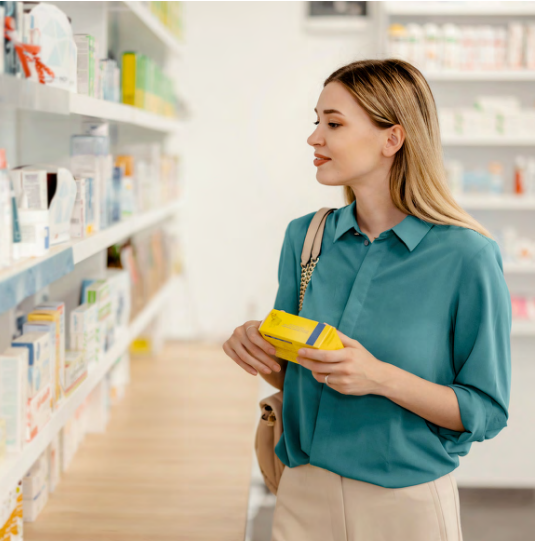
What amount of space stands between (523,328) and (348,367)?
251 cm

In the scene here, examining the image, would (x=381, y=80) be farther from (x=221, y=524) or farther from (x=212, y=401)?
(x=212, y=401)

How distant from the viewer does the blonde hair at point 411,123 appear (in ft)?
4.77

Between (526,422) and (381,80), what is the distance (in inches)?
106

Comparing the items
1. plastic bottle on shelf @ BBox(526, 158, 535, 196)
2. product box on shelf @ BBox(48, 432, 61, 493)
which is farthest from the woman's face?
plastic bottle on shelf @ BBox(526, 158, 535, 196)

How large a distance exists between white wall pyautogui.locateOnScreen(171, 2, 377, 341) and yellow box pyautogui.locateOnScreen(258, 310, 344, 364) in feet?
11.8

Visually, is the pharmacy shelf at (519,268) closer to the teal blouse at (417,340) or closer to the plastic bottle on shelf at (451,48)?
the plastic bottle on shelf at (451,48)

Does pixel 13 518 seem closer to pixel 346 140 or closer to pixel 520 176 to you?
pixel 346 140

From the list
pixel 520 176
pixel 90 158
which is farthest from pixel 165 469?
pixel 520 176

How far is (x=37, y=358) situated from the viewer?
1.62 m

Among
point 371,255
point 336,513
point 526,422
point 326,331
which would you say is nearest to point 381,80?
point 371,255

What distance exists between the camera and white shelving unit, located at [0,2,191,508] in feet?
4.60

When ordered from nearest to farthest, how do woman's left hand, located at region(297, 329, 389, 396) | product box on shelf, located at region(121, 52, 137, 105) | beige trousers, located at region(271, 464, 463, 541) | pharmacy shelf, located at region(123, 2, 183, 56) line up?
1. woman's left hand, located at region(297, 329, 389, 396)
2. beige trousers, located at region(271, 464, 463, 541)
3. pharmacy shelf, located at region(123, 2, 183, 56)
4. product box on shelf, located at region(121, 52, 137, 105)

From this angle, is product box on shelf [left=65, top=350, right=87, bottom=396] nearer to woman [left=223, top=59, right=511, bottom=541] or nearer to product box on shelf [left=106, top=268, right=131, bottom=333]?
product box on shelf [left=106, top=268, right=131, bottom=333]

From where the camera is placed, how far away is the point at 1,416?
1459 millimetres
